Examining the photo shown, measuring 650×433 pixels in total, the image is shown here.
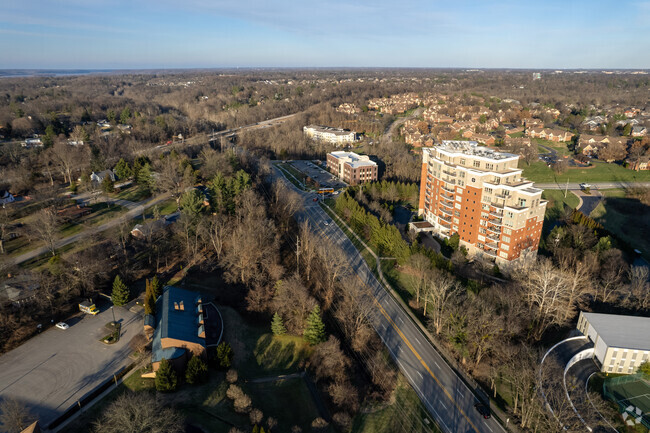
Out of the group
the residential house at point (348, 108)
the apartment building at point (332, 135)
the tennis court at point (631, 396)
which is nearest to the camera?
the tennis court at point (631, 396)

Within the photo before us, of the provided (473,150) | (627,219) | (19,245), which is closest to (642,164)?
(627,219)

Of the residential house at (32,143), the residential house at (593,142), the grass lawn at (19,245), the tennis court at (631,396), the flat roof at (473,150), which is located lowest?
the tennis court at (631,396)

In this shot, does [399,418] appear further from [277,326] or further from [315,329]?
[277,326]

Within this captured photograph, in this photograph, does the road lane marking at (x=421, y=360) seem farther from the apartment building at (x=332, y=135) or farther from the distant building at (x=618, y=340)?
the apartment building at (x=332, y=135)

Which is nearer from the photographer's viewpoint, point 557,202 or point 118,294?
point 118,294

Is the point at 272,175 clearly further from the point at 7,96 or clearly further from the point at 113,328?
the point at 7,96

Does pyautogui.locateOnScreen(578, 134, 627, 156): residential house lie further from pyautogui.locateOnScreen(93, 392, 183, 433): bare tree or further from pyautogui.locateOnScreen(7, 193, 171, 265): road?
pyautogui.locateOnScreen(93, 392, 183, 433): bare tree

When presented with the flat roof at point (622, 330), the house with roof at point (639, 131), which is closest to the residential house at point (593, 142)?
the house with roof at point (639, 131)
